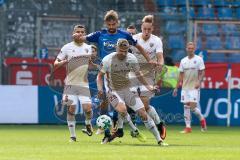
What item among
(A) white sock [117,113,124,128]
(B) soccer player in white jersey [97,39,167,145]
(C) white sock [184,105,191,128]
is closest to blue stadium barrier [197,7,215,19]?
(C) white sock [184,105,191,128]

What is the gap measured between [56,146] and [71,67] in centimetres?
365

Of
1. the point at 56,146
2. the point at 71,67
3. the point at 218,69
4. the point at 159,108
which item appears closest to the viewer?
the point at 56,146

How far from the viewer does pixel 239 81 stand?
29.6 meters

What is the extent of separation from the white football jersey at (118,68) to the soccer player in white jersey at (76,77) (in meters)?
1.94

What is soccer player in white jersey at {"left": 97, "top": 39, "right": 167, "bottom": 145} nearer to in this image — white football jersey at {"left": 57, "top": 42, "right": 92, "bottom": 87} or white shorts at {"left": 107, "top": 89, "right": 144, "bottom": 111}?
white shorts at {"left": 107, "top": 89, "right": 144, "bottom": 111}

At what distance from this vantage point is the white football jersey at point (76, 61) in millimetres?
18547

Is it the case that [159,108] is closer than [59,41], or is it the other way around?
[159,108]

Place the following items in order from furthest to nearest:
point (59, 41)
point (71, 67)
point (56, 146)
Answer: point (59, 41)
point (71, 67)
point (56, 146)

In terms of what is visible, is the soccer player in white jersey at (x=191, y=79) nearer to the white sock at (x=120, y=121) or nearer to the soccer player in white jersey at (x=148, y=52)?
the soccer player in white jersey at (x=148, y=52)

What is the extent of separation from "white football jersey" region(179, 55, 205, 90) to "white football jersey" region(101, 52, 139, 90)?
791 centimetres

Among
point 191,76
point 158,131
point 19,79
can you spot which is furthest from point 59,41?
point 158,131

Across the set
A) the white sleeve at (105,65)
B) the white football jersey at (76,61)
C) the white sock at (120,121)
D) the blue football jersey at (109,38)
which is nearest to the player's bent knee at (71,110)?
the white football jersey at (76,61)

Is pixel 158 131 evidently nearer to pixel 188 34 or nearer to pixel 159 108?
pixel 159 108

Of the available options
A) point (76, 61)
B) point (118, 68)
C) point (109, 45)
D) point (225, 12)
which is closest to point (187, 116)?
point (76, 61)
